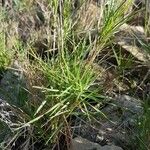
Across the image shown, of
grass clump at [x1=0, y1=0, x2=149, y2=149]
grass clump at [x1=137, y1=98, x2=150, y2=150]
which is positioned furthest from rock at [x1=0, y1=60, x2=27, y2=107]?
grass clump at [x1=137, y1=98, x2=150, y2=150]

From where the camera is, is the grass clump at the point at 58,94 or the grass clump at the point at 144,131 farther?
the grass clump at the point at 58,94

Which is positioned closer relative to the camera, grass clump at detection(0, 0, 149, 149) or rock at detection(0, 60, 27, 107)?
grass clump at detection(0, 0, 149, 149)

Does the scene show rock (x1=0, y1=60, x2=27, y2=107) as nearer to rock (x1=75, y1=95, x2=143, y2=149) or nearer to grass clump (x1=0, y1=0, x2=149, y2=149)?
grass clump (x1=0, y1=0, x2=149, y2=149)

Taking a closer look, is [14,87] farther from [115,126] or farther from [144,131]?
[144,131]

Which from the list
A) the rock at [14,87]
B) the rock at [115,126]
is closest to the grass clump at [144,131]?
the rock at [115,126]

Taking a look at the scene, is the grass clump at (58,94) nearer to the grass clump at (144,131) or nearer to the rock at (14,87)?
the rock at (14,87)

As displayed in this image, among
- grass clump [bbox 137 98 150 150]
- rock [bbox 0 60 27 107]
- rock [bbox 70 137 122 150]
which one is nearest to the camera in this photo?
grass clump [bbox 137 98 150 150]

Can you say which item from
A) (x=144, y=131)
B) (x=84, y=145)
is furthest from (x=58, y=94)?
(x=144, y=131)

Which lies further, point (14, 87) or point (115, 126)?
point (14, 87)

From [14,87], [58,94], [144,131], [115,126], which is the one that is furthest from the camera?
[14,87]

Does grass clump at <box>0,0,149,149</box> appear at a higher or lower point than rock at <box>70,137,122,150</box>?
higher

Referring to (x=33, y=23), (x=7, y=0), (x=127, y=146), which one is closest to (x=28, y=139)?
(x=127, y=146)
